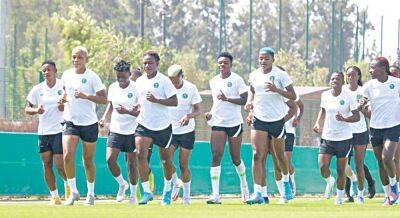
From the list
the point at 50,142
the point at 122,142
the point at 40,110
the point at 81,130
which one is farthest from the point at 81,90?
the point at 122,142

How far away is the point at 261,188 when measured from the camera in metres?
22.9

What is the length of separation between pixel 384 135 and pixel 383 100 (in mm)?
552

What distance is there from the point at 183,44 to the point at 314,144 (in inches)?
3897

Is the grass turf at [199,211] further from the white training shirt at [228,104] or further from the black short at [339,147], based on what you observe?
the black short at [339,147]

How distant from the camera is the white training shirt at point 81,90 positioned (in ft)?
72.2

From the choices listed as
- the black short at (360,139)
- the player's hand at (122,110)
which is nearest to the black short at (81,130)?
the player's hand at (122,110)

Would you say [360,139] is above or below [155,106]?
below

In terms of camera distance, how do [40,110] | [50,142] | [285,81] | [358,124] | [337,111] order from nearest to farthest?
[40,110] < [50,142] < [285,81] < [337,111] < [358,124]

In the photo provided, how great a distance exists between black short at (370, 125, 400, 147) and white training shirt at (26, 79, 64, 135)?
485 centimetres

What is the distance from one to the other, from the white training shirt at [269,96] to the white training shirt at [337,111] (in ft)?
5.69

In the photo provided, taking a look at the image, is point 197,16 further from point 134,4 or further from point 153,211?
point 153,211

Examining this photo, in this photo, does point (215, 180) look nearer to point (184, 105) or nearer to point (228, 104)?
point (228, 104)

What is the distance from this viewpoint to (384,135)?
75.5ft

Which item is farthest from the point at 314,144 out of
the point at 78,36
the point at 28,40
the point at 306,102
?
the point at 28,40
